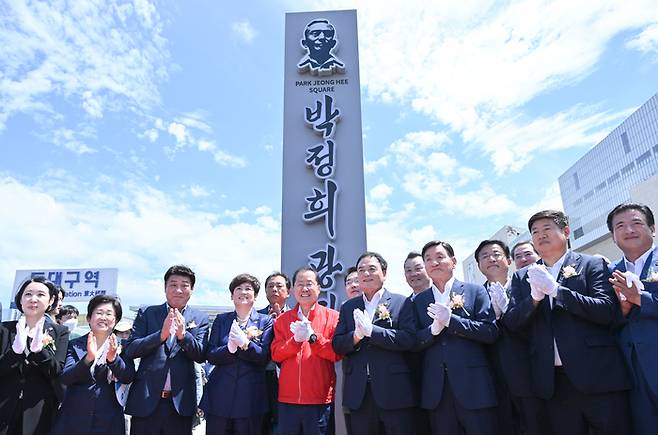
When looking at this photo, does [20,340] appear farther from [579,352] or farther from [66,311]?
[579,352]

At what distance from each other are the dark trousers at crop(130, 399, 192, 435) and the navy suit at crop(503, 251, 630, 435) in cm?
282

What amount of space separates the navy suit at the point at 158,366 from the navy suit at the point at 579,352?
2681mm

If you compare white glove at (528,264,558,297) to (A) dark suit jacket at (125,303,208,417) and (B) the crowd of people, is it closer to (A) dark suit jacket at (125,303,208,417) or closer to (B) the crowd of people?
(B) the crowd of people

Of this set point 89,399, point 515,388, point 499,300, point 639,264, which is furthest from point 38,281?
point 639,264

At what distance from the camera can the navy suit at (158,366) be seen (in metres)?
3.60

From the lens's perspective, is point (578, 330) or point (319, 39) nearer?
point (578, 330)

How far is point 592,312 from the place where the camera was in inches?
114

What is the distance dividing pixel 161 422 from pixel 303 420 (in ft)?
3.95

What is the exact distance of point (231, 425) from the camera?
365 cm

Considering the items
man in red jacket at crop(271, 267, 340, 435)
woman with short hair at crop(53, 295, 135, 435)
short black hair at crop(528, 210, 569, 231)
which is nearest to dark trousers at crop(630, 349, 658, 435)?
short black hair at crop(528, 210, 569, 231)

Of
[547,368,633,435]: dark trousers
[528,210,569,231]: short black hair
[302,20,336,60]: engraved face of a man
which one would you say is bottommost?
[547,368,633,435]: dark trousers

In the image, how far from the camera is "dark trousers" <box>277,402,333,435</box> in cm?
344

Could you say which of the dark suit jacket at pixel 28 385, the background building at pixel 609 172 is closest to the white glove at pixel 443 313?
the dark suit jacket at pixel 28 385

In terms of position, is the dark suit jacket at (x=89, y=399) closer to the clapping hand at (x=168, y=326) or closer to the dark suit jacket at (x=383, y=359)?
the clapping hand at (x=168, y=326)
